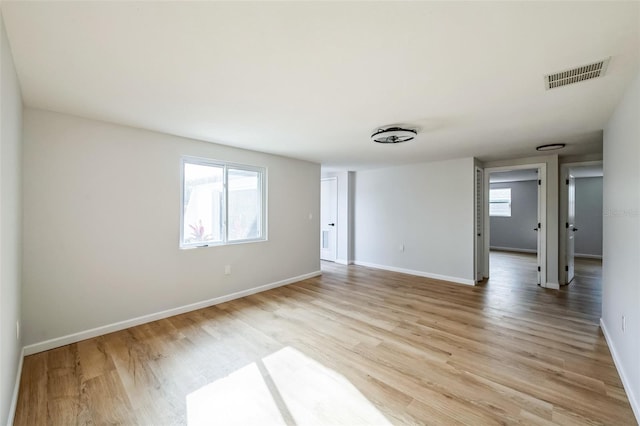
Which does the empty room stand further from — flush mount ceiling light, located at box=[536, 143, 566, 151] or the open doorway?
the open doorway

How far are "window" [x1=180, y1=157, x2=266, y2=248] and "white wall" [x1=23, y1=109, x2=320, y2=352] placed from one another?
15cm

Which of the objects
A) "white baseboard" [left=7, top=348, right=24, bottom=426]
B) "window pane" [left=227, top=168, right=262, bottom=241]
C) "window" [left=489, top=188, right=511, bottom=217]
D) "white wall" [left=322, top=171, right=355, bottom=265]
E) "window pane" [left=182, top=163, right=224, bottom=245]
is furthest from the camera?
"window" [left=489, top=188, right=511, bottom=217]

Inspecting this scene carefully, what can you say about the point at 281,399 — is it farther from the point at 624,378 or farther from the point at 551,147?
the point at 551,147

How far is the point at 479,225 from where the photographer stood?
4.90 metres

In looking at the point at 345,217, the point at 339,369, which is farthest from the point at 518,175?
the point at 339,369

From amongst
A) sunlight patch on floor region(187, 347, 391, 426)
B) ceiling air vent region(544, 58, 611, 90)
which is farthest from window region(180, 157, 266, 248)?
ceiling air vent region(544, 58, 611, 90)


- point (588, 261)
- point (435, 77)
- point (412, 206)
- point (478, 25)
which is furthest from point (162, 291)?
point (588, 261)

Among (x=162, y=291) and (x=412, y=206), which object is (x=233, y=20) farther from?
(x=412, y=206)

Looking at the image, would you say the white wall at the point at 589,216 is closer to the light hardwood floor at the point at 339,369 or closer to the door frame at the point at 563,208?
the door frame at the point at 563,208

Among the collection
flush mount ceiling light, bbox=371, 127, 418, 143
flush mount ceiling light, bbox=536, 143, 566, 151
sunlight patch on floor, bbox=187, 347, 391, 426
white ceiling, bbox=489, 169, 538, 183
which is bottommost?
sunlight patch on floor, bbox=187, 347, 391, 426

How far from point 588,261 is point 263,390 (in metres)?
8.86

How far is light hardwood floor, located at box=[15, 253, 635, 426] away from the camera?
5.58 feet

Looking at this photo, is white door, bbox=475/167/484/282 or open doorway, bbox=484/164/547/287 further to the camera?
open doorway, bbox=484/164/547/287

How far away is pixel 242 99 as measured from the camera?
223 cm
